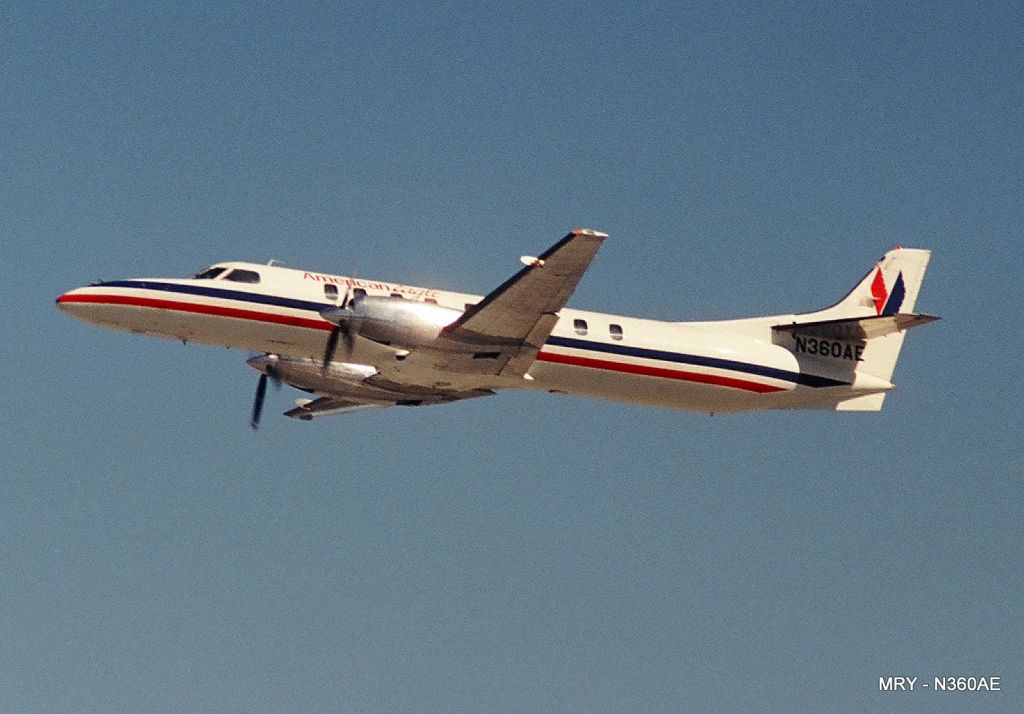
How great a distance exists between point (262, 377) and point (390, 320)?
25.8 feet

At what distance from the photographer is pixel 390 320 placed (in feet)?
108

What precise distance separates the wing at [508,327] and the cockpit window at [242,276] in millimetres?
3744

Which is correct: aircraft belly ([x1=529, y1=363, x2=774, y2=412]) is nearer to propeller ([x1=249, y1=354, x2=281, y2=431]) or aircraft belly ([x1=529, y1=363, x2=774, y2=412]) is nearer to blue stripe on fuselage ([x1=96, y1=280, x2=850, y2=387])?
blue stripe on fuselage ([x1=96, y1=280, x2=850, y2=387])

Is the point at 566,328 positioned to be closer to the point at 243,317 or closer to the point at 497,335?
the point at 497,335

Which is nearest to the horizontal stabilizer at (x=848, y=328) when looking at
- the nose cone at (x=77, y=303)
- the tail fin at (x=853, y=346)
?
the tail fin at (x=853, y=346)

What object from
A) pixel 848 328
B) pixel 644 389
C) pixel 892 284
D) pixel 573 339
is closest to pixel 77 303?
pixel 573 339

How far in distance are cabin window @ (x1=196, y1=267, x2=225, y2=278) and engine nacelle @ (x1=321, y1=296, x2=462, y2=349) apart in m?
3.39

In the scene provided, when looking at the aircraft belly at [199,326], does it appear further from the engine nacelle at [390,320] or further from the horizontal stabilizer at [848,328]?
the horizontal stabilizer at [848,328]

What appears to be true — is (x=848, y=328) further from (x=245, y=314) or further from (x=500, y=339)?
(x=245, y=314)

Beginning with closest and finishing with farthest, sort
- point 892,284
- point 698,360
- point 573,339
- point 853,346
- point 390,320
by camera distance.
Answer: point 390,320 < point 573,339 < point 698,360 < point 853,346 < point 892,284

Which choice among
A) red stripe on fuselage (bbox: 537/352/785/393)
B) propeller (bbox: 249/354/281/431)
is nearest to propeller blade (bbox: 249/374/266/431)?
propeller (bbox: 249/354/281/431)

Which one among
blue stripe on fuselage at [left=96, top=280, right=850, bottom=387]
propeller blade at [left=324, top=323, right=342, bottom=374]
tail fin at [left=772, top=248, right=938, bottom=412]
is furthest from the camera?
tail fin at [left=772, top=248, right=938, bottom=412]

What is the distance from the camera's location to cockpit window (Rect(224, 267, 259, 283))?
34844mm

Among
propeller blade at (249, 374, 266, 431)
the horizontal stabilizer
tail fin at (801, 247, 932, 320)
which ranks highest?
tail fin at (801, 247, 932, 320)
